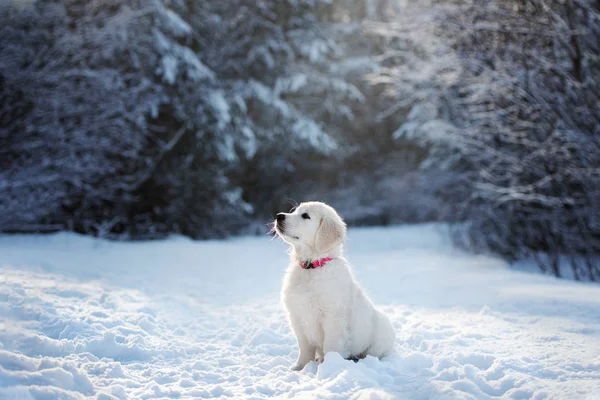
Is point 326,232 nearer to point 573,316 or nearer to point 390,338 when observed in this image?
point 390,338

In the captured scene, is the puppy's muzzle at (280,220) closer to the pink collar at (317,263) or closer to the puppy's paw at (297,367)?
the pink collar at (317,263)

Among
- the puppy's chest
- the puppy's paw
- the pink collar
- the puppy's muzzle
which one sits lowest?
the puppy's paw

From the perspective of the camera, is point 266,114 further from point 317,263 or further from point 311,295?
point 311,295

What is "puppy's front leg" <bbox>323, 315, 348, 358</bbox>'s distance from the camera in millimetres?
3277

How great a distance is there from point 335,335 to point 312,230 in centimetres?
80

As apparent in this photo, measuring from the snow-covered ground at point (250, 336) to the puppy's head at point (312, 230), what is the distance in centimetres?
86

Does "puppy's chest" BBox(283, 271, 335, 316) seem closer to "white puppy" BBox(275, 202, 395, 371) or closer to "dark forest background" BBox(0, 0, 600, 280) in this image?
"white puppy" BBox(275, 202, 395, 371)

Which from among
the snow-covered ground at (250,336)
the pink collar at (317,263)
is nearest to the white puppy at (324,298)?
the pink collar at (317,263)

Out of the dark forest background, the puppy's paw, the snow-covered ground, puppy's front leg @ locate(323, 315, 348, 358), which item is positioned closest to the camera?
the snow-covered ground

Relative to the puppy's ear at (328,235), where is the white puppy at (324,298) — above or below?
below

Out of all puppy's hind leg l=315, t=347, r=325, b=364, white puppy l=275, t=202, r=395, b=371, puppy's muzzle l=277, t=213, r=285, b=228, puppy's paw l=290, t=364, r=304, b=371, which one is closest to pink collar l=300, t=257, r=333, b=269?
white puppy l=275, t=202, r=395, b=371

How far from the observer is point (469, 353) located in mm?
Result: 3389

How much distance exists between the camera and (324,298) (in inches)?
130

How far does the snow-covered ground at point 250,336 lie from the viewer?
281cm
